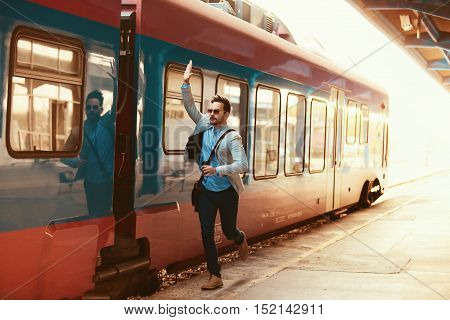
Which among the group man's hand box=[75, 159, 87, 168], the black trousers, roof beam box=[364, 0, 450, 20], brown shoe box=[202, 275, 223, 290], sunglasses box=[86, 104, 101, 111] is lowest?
brown shoe box=[202, 275, 223, 290]

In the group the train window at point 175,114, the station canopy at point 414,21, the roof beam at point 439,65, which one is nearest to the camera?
the train window at point 175,114

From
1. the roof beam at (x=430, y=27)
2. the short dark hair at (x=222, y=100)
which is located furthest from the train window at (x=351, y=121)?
the short dark hair at (x=222, y=100)

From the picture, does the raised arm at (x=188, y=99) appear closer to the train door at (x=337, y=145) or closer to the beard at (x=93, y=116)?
the beard at (x=93, y=116)

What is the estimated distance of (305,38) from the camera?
1105 centimetres

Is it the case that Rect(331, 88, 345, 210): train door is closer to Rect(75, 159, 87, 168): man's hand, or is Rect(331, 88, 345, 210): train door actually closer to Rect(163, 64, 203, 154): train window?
Rect(163, 64, 203, 154): train window

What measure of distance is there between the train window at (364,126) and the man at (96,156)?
8783mm

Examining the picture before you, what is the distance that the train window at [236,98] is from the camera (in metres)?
7.37

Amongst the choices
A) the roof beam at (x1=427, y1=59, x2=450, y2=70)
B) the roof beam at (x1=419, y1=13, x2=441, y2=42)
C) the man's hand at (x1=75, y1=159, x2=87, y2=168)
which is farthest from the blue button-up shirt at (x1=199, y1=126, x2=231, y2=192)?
the roof beam at (x1=427, y1=59, x2=450, y2=70)

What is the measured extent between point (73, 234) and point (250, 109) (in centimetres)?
358

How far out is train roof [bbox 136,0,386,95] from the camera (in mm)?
6090

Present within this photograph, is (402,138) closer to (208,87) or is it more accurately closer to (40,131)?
(208,87)

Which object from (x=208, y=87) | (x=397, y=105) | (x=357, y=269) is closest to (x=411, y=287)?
(x=357, y=269)

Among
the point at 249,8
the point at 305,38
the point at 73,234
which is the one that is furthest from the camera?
the point at 305,38

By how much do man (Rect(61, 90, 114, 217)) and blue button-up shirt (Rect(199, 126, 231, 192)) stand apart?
86cm
